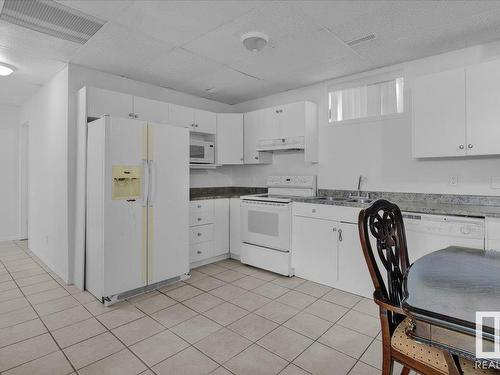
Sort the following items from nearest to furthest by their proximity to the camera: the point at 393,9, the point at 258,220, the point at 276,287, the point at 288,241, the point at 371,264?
1. the point at 371,264
2. the point at 393,9
3. the point at 276,287
4. the point at 288,241
5. the point at 258,220

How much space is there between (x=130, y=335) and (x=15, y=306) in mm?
1404

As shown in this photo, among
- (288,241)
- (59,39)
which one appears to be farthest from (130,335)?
(59,39)

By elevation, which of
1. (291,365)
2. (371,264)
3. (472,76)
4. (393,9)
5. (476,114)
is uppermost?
(393,9)

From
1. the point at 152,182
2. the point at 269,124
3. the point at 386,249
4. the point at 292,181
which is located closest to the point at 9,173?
the point at 152,182

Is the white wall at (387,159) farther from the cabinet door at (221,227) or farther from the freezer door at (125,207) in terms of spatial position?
the freezer door at (125,207)

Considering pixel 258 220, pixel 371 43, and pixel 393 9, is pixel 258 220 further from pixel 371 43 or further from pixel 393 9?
pixel 393 9

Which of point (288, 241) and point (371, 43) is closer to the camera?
point (371, 43)

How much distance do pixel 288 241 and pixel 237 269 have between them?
34.2 inches

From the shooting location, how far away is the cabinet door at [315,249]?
3166mm

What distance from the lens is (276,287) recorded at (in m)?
3.23

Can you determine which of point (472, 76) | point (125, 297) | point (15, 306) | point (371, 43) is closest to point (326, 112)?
point (371, 43)

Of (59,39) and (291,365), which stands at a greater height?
(59,39)

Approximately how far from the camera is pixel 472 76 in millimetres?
2545

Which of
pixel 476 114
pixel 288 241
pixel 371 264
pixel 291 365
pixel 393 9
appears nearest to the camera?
pixel 371 264
